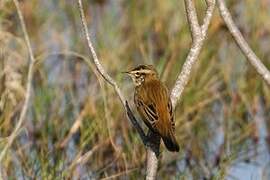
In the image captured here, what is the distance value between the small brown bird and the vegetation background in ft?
0.99

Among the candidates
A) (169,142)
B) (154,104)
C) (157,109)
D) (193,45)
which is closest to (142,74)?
(154,104)

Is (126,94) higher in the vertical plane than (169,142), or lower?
higher

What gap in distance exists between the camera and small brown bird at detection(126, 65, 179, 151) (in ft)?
21.1

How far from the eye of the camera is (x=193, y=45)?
19.8 feet

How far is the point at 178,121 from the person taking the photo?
873 cm

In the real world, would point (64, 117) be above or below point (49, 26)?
below

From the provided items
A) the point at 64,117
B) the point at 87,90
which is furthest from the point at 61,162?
the point at 87,90

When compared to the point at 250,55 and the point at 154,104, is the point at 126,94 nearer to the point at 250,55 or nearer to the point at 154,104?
the point at 154,104

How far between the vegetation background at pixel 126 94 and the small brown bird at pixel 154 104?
11.8 inches

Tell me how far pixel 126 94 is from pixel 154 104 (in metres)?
2.15

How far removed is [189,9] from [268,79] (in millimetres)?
594

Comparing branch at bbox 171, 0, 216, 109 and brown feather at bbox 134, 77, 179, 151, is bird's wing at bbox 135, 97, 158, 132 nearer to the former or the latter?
brown feather at bbox 134, 77, 179, 151

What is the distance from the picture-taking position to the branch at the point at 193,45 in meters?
5.96

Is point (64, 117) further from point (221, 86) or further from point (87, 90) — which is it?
point (221, 86)
